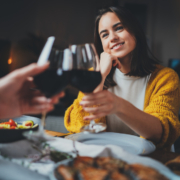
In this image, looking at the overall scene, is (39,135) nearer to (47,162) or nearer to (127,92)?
(47,162)

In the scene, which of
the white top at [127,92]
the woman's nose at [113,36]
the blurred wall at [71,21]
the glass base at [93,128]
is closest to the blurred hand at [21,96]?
the glass base at [93,128]

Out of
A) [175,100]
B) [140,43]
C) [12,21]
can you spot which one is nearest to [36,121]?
[175,100]

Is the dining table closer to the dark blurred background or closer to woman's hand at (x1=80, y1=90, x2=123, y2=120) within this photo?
woman's hand at (x1=80, y1=90, x2=123, y2=120)

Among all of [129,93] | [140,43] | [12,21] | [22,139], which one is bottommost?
[129,93]

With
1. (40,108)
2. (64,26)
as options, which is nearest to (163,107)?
(40,108)

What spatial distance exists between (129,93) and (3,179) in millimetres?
1069

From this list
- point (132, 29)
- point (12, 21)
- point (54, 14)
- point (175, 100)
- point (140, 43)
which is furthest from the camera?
point (54, 14)

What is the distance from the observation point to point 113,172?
36cm

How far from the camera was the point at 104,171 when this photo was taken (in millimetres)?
362

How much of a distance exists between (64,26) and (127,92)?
12.6ft

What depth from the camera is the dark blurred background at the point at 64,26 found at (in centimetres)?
398

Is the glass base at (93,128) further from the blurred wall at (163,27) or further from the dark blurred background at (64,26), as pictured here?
the blurred wall at (163,27)

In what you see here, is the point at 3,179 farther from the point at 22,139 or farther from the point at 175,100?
the point at 175,100

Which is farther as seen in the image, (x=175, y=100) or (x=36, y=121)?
(x=175, y=100)
